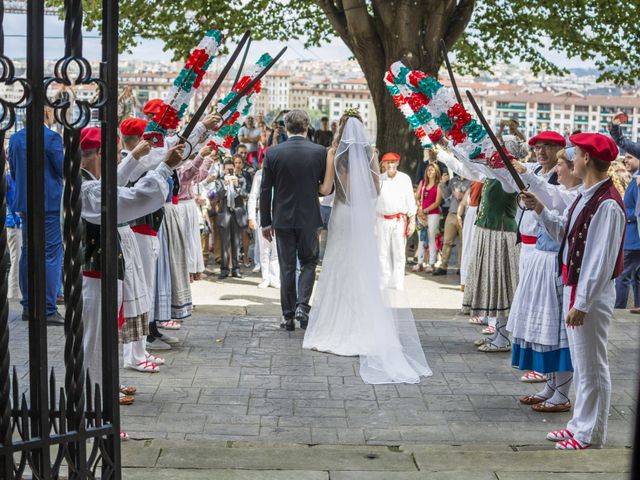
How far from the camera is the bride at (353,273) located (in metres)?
8.46

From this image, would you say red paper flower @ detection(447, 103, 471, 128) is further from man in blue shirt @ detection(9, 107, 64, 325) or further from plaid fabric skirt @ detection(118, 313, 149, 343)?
man in blue shirt @ detection(9, 107, 64, 325)

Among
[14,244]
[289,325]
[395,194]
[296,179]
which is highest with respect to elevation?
[296,179]

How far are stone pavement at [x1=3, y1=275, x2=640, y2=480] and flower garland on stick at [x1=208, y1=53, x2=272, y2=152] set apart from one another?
1.89 meters

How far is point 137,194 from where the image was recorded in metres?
5.70

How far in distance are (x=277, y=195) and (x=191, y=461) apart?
482cm

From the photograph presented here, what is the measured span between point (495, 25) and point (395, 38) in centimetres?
532

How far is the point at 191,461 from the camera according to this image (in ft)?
15.8

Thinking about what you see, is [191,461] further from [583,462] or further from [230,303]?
[230,303]

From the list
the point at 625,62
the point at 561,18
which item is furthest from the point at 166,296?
the point at 625,62

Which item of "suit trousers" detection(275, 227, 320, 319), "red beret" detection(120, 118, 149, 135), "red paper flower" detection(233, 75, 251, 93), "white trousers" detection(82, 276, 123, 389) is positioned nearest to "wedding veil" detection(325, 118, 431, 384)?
"suit trousers" detection(275, 227, 320, 319)

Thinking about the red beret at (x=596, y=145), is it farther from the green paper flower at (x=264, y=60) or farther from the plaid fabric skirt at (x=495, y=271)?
the plaid fabric skirt at (x=495, y=271)

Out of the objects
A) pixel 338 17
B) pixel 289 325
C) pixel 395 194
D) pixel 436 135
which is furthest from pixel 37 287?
pixel 338 17

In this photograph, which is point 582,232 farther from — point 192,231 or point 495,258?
point 192,231

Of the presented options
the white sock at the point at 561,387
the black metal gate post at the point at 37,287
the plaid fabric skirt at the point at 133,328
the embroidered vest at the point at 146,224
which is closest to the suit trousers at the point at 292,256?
the embroidered vest at the point at 146,224
